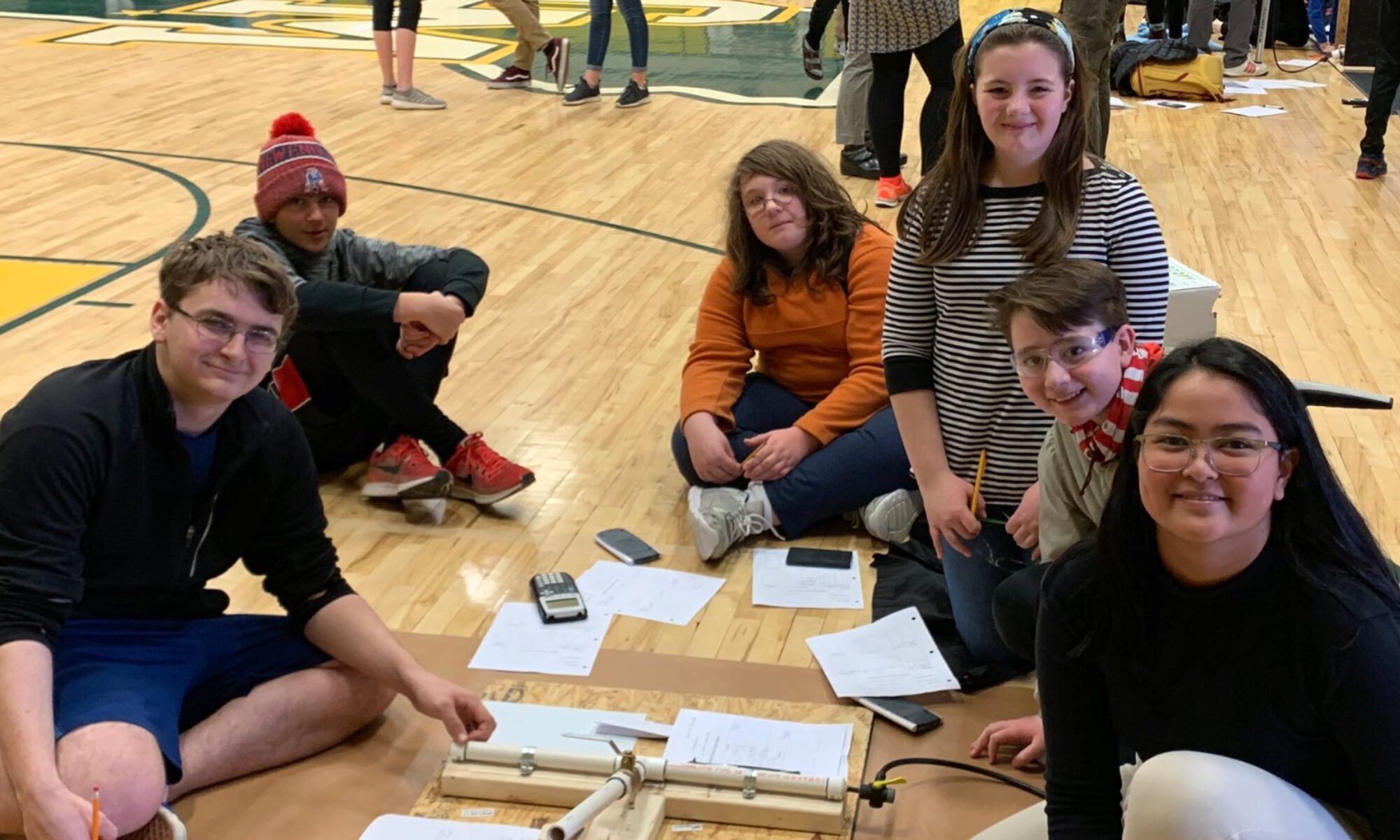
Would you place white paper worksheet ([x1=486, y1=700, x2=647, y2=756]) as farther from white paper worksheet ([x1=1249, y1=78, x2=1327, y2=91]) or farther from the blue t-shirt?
white paper worksheet ([x1=1249, y1=78, x2=1327, y2=91])

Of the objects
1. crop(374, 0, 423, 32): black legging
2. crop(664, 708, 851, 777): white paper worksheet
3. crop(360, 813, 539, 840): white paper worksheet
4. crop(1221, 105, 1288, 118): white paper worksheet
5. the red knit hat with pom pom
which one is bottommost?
crop(1221, 105, 1288, 118): white paper worksheet

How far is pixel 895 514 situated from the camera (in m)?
2.66

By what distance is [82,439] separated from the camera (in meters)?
1.76

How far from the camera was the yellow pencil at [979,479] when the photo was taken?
2.16 metres

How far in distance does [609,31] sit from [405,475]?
444 centimetres

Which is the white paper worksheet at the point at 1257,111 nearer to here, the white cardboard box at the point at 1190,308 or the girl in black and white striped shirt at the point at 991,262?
the white cardboard box at the point at 1190,308

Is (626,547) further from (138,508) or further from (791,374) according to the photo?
(138,508)

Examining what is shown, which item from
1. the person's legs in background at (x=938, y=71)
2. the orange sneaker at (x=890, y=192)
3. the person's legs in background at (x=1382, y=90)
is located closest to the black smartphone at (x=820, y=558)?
the person's legs in background at (x=938, y=71)

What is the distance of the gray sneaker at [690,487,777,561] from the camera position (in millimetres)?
2625

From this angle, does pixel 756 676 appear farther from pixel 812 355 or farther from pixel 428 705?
pixel 812 355

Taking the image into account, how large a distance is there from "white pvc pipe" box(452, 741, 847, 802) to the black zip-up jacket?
0.39 metres

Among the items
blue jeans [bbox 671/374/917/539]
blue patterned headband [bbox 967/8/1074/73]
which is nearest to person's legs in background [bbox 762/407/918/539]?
blue jeans [bbox 671/374/917/539]

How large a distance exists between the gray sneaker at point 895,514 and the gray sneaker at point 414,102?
4743 millimetres

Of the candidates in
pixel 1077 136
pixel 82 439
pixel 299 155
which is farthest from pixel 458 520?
pixel 1077 136
